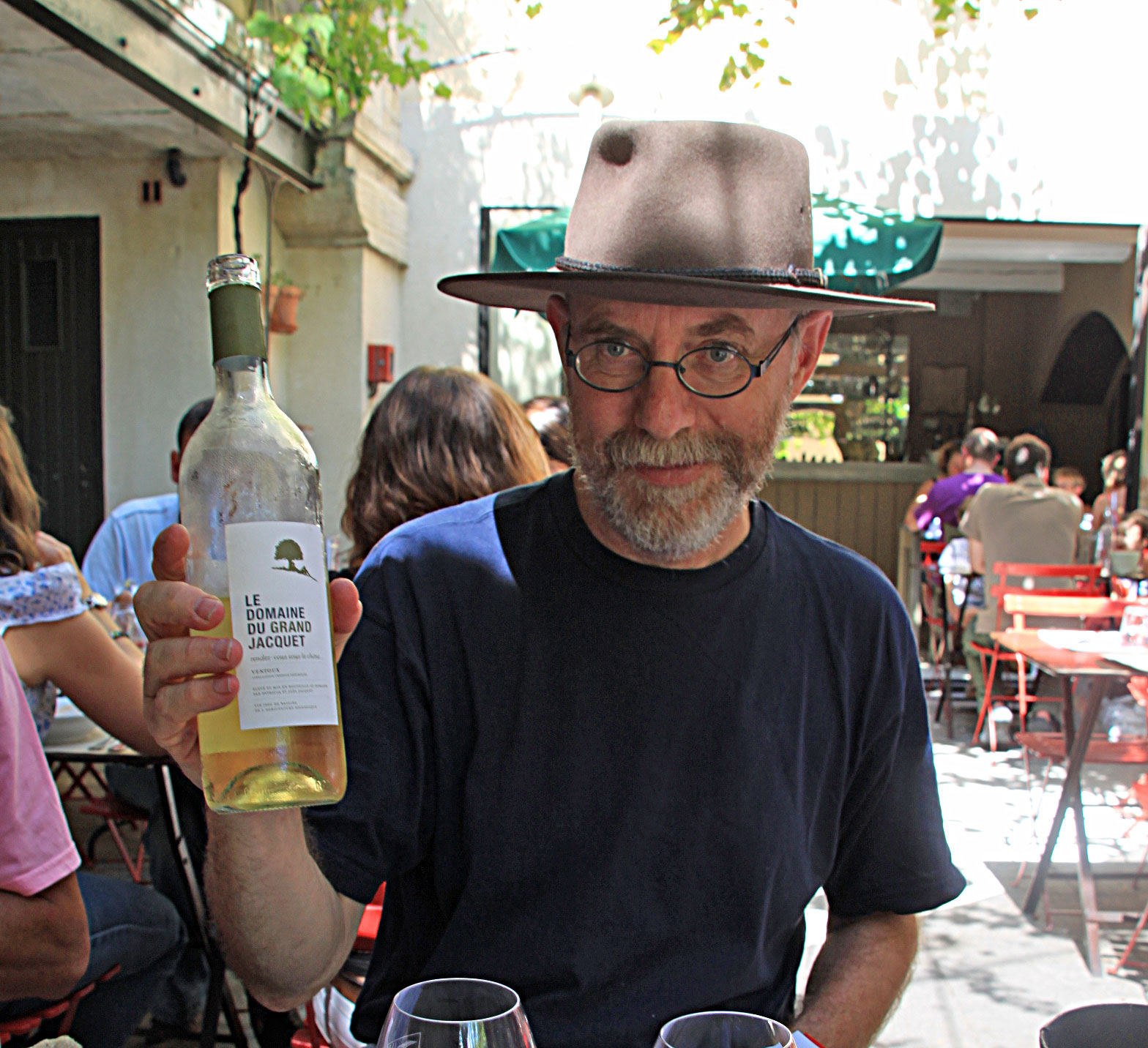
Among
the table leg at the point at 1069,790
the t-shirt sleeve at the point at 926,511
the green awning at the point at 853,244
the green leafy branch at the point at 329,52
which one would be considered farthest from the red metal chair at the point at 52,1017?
the t-shirt sleeve at the point at 926,511

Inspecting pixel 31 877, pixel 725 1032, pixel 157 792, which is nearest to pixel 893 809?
pixel 725 1032

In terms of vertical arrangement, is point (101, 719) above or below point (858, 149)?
below

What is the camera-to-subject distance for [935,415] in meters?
13.1

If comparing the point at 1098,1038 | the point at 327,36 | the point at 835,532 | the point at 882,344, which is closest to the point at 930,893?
the point at 1098,1038

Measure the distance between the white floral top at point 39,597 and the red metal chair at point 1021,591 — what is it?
4.57m

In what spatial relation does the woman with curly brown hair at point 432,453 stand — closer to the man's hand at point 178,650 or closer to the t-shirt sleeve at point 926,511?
the man's hand at point 178,650

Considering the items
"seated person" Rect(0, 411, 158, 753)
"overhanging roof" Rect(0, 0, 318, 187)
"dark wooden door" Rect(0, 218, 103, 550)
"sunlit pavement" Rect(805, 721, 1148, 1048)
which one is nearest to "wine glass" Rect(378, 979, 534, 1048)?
"seated person" Rect(0, 411, 158, 753)

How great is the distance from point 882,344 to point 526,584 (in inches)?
471

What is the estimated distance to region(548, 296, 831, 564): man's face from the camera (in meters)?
1.43

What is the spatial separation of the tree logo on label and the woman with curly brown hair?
5.71 ft

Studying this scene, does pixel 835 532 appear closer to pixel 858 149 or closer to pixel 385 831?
pixel 858 149

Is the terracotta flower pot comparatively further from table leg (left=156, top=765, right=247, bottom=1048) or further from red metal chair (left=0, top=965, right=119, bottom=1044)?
red metal chair (left=0, top=965, right=119, bottom=1044)

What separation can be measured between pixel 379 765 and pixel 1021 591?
543 cm

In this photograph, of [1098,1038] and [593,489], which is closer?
[1098,1038]
